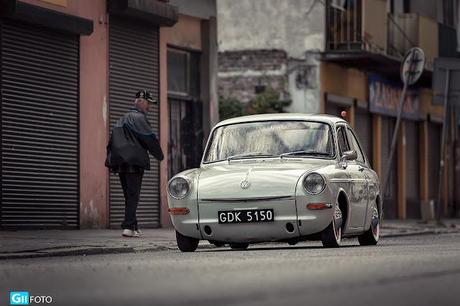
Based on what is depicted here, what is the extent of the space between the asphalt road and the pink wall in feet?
31.2

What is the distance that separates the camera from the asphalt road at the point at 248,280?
743 centimetres

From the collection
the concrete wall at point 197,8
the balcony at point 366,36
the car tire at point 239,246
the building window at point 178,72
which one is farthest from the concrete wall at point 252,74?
the car tire at point 239,246

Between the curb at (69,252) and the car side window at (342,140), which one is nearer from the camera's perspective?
the curb at (69,252)

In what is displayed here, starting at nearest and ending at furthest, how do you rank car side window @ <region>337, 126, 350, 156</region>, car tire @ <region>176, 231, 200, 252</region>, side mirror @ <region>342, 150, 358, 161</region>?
car tire @ <region>176, 231, 200, 252</region>
side mirror @ <region>342, 150, 358, 161</region>
car side window @ <region>337, 126, 350, 156</region>

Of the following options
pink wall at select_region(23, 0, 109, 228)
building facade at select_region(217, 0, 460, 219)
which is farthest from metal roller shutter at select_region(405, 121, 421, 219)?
pink wall at select_region(23, 0, 109, 228)

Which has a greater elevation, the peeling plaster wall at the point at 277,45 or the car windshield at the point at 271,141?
the peeling plaster wall at the point at 277,45

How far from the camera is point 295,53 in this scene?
104 ft

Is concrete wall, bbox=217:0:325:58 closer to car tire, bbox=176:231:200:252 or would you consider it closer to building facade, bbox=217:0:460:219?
building facade, bbox=217:0:460:219

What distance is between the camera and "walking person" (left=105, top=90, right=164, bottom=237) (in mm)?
18125

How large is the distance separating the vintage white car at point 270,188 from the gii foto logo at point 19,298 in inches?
253

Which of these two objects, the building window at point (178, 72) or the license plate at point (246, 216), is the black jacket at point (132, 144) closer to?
the license plate at point (246, 216)

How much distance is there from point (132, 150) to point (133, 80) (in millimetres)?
5845

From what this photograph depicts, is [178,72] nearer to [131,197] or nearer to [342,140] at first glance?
[131,197]

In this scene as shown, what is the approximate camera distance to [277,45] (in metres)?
31.9
